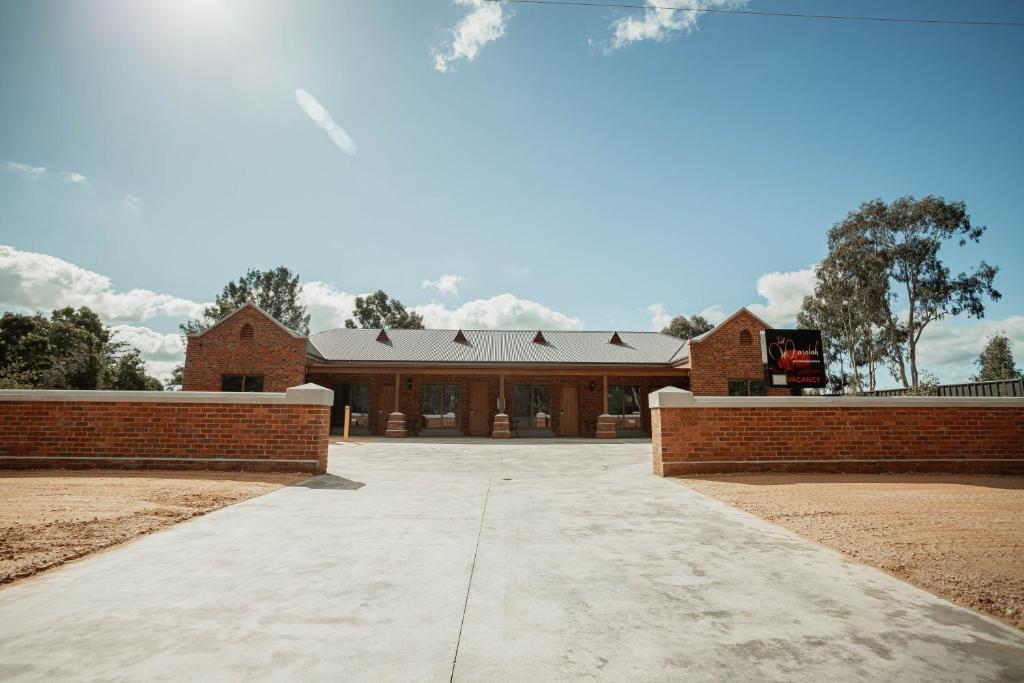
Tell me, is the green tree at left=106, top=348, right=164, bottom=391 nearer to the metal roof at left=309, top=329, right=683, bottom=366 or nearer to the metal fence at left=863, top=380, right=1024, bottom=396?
the metal roof at left=309, top=329, right=683, bottom=366

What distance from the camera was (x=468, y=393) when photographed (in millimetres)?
21359

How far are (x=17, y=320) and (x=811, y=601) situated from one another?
149ft

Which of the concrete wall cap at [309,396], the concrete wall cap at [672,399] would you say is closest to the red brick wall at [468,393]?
the concrete wall cap at [309,396]

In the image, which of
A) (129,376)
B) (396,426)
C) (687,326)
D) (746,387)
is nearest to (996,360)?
(687,326)

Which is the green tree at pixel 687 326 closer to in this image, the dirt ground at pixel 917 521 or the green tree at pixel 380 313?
the green tree at pixel 380 313

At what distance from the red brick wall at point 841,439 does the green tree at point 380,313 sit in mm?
42414

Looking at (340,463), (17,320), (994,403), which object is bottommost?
(340,463)

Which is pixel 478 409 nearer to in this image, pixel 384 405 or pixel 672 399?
pixel 384 405

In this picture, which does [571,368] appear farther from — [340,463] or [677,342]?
[340,463]

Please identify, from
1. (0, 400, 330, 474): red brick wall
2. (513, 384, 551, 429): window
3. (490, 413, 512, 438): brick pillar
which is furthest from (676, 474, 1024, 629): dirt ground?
(513, 384, 551, 429): window

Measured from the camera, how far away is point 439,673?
6.28 ft

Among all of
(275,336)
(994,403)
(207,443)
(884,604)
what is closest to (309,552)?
(884,604)

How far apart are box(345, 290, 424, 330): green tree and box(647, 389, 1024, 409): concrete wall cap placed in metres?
42.3

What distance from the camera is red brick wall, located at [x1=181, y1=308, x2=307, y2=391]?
19375 mm
